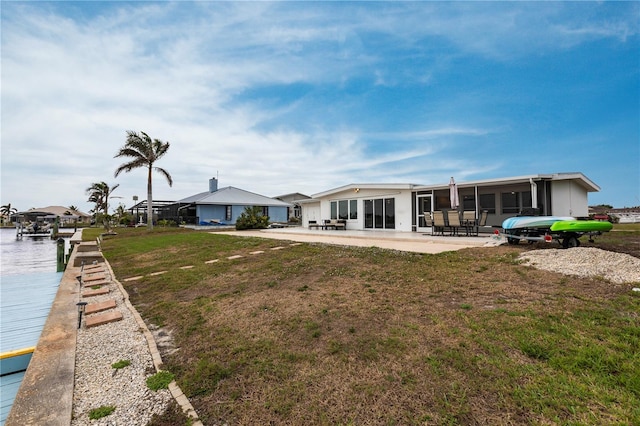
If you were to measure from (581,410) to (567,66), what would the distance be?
21.6 m

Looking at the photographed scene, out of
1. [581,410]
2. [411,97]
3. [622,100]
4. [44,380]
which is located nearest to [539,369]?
[581,410]

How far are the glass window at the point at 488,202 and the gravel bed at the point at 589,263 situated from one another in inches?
353

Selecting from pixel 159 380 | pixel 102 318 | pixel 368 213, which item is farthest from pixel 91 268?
pixel 368 213

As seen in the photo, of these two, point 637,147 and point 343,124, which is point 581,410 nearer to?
point 343,124

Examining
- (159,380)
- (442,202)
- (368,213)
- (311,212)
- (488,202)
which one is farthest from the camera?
(311,212)

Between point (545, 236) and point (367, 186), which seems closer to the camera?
point (545, 236)

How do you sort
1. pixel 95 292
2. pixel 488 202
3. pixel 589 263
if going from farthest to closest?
pixel 488 202 → pixel 95 292 → pixel 589 263

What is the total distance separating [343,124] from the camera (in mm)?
22125

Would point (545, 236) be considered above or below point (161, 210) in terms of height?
below

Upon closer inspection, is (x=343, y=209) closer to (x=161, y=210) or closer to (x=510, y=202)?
(x=510, y=202)

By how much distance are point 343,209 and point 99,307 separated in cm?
1553

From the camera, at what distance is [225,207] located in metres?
29.9

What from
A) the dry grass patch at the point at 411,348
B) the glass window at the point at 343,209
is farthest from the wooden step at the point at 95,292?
the glass window at the point at 343,209

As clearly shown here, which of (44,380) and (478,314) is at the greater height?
(478,314)
